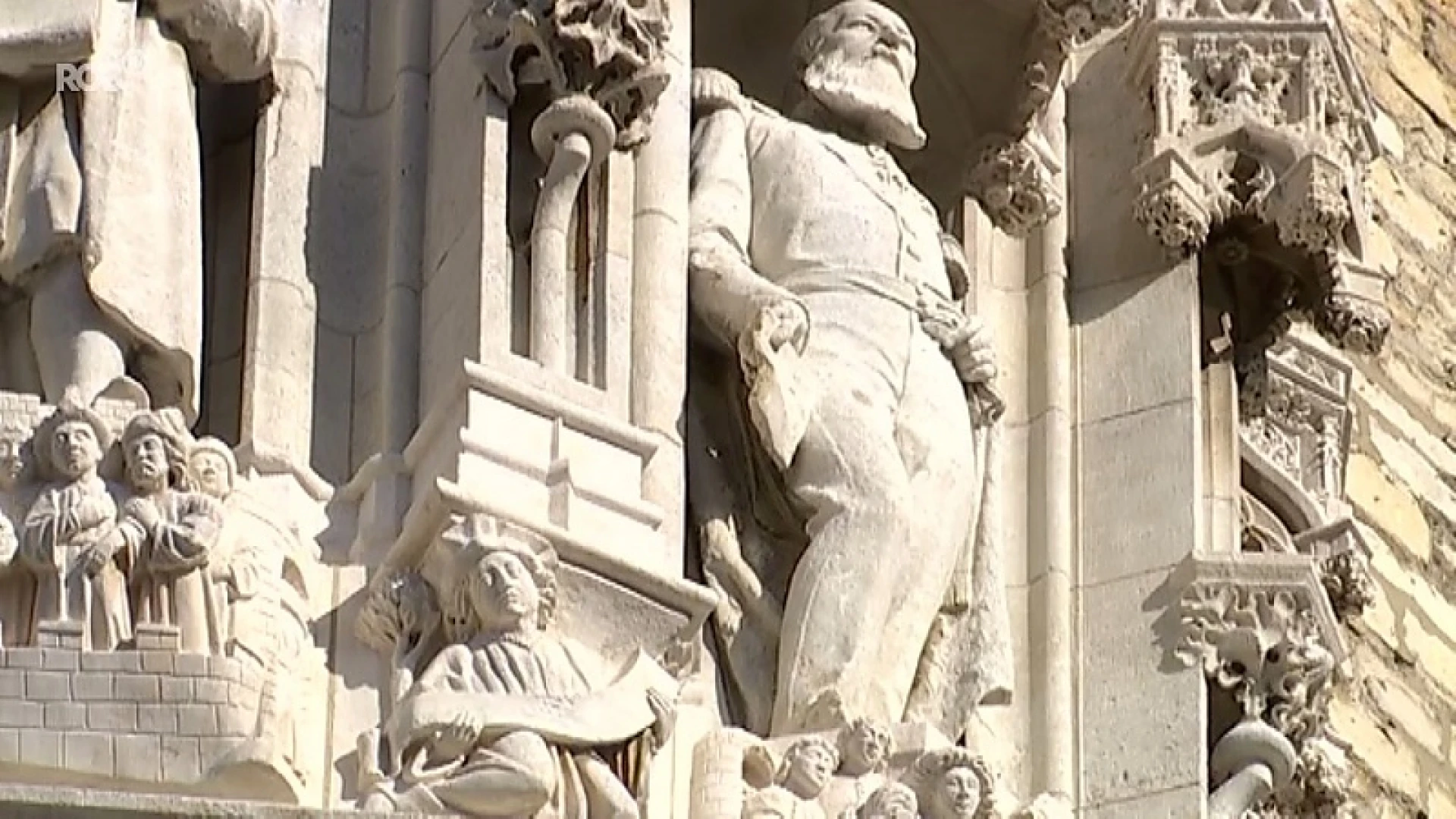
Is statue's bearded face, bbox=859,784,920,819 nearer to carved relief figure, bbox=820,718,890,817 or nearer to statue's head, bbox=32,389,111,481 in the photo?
carved relief figure, bbox=820,718,890,817

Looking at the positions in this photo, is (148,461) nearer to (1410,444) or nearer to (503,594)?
(503,594)

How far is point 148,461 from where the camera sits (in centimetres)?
909

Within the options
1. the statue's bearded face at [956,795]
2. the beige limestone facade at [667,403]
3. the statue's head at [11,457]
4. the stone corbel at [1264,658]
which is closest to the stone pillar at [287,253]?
the beige limestone facade at [667,403]

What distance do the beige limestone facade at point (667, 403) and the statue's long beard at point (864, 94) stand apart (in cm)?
1

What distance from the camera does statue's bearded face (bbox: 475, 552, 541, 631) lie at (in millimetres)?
9172

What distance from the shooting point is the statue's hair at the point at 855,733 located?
9734mm

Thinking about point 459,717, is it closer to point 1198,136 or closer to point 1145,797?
point 1145,797

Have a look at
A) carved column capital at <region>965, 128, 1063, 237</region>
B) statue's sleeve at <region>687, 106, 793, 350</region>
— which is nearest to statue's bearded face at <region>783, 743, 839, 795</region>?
statue's sleeve at <region>687, 106, 793, 350</region>

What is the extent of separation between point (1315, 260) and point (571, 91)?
79.7 inches

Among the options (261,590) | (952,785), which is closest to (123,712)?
(261,590)

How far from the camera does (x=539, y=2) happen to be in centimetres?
974

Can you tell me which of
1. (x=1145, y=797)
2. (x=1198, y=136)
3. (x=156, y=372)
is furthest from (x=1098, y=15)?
(x=156, y=372)

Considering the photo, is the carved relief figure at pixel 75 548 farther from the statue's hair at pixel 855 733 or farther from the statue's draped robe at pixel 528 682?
A: the statue's hair at pixel 855 733

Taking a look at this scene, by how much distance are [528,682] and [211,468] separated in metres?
0.57
